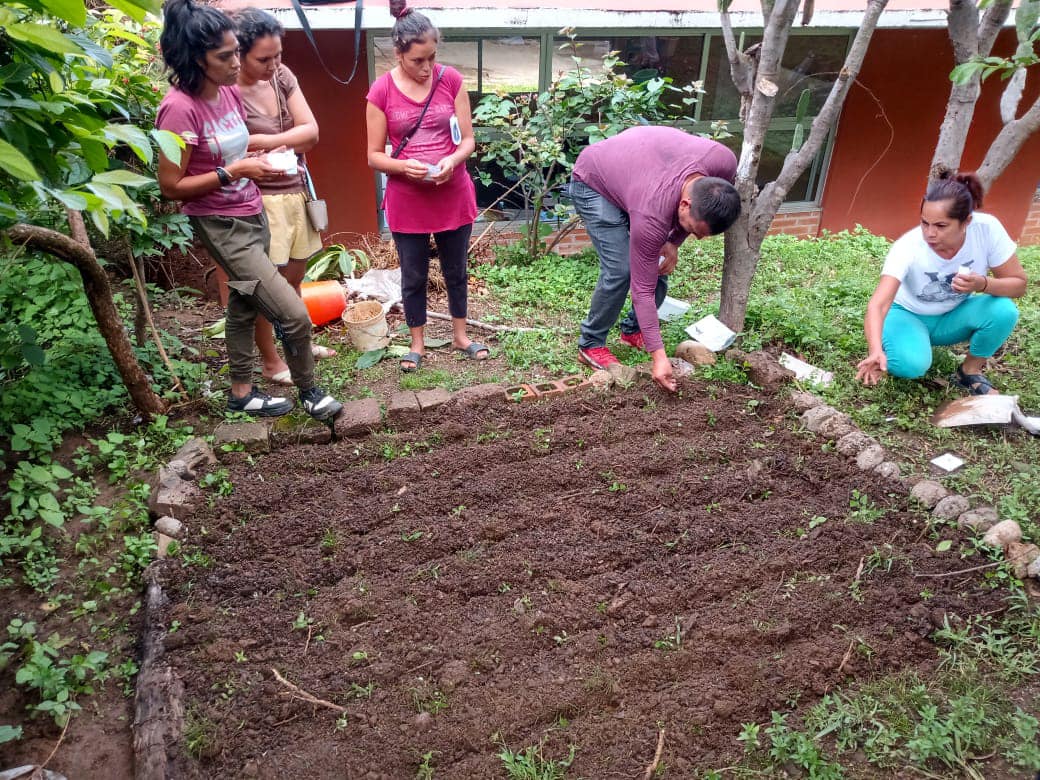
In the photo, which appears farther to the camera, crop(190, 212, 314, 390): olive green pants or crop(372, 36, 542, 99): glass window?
crop(372, 36, 542, 99): glass window

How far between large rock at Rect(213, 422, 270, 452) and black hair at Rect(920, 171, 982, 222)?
3.36 meters

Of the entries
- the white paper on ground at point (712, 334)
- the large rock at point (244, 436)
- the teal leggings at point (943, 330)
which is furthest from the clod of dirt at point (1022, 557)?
the large rock at point (244, 436)

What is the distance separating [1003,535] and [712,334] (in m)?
1.84

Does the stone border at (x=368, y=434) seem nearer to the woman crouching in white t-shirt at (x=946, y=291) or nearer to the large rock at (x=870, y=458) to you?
the large rock at (x=870, y=458)

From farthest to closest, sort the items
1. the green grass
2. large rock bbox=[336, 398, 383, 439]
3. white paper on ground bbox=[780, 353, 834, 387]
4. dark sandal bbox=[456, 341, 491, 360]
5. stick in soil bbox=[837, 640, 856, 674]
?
dark sandal bbox=[456, 341, 491, 360], white paper on ground bbox=[780, 353, 834, 387], large rock bbox=[336, 398, 383, 439], the green grass, stick in soil bbox=[837, 640, 856, 674]

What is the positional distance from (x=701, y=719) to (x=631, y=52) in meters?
5.74

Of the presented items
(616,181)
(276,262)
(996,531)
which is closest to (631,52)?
(616,181)

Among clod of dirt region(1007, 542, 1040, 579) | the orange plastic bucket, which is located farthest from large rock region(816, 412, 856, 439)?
the orange plastic bucket

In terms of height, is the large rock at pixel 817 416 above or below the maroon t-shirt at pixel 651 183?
below

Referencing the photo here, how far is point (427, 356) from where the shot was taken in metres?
4.39

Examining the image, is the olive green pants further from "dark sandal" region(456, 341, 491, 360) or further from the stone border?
"dark sandal" region(456, 341, 491, 360)

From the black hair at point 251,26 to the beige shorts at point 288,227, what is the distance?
72 centimetres

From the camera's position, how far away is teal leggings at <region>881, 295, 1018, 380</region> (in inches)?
148

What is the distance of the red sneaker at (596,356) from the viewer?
417 centimetres
